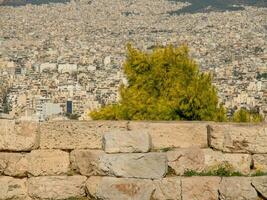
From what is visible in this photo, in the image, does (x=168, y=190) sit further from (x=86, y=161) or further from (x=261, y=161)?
(x=261, y=161)

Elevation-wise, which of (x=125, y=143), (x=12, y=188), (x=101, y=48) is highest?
(x=101, y=48)

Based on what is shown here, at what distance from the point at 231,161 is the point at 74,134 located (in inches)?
60.5

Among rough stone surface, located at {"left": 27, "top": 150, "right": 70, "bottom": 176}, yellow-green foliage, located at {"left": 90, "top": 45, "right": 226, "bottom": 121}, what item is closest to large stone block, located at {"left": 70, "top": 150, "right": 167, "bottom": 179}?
rough stone surface, located at {"left": 27, "top": 150, "right": 70, "bottom": 176}

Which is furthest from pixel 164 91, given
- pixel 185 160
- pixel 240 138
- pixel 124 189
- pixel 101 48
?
pixel 101 48

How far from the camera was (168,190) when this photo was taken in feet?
19.9

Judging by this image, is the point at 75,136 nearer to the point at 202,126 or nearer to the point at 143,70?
the point at 202,126

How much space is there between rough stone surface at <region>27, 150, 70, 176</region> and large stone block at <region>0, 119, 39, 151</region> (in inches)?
4.2

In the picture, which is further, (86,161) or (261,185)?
(86,161)

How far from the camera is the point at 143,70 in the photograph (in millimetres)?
21000

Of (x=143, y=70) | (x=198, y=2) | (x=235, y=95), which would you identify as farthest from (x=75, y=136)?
(x=198, y=2)

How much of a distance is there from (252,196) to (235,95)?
37.7 m

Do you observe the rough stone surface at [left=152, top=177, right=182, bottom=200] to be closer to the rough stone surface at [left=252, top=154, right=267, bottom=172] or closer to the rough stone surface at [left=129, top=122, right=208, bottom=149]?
the rough stone surface at [left=129, top=122, right=208, bottom=149]

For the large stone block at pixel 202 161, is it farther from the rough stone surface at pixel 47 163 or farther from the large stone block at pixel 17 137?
the large stone block at pixel 17 137

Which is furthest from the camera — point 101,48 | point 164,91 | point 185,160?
point 101,48
